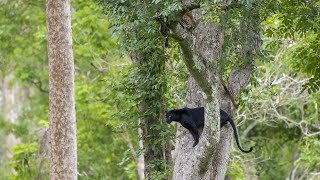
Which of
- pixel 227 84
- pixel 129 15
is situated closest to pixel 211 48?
pixel 227 84

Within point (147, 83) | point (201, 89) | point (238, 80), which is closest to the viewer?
point (201, 89)

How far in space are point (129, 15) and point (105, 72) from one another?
11005 millimetres

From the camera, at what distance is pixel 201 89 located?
8.80 meters

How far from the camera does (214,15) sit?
320 inches

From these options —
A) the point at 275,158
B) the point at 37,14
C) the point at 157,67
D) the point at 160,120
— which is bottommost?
the point at 275,158

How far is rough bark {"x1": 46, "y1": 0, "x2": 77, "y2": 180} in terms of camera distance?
38.1 ft

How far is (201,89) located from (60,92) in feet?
11.3

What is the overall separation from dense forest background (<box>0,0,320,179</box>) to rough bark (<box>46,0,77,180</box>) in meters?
0.71

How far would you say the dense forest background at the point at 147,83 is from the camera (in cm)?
974

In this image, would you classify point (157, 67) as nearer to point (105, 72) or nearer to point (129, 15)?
point (129, 15)

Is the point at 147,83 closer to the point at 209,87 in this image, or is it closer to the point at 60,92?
the point at 60,92

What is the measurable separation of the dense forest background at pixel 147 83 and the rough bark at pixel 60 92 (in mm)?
707

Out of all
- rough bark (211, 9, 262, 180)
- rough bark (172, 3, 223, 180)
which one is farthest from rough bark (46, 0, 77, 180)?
rough bark (211, 9, 262, 180)

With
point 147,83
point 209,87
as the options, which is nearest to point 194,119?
point 209,87
